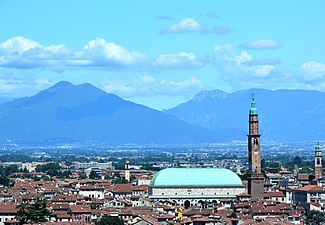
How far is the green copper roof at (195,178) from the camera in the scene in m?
84.2

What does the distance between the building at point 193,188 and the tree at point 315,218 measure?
692 inches

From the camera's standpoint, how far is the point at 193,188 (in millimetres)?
84125

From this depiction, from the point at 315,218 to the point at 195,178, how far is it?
2339 cm

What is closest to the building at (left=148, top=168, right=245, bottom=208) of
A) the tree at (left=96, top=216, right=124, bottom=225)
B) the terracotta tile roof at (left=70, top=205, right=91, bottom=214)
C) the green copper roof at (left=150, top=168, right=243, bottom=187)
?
the green copper roof at (left=150, top=168, right=243, bottom=187)

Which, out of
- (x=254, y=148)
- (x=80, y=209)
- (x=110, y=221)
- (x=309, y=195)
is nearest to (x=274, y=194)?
(x=309, y=195)

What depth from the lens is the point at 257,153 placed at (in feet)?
299

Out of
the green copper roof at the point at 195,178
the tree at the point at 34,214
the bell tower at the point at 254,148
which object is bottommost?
the tree at the point at 34,214

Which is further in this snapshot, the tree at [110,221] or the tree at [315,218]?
the tree at [315,218]

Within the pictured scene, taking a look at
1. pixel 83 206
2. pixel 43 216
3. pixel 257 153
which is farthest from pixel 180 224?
pixel 257 153

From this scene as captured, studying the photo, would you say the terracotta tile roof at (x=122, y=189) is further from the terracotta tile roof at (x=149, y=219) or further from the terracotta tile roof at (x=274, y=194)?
the terracotta tile roof at (x=149, y=219)

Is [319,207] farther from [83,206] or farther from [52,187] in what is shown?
[52,187]

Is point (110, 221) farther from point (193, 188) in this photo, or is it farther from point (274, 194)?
point (193, 188)

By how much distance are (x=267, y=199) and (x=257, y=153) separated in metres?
12.7

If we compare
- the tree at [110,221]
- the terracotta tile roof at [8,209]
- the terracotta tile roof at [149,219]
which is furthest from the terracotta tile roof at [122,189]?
the tree at [110,221]
